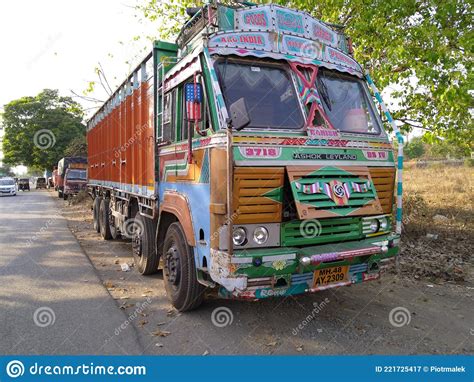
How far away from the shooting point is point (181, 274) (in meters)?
4.49

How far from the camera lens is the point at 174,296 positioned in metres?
4.72

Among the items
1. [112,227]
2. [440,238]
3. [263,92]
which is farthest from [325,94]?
[112,227]

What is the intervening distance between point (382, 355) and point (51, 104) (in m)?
46.8

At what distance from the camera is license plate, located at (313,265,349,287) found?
3882 mm

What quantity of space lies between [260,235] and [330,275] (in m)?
0.88

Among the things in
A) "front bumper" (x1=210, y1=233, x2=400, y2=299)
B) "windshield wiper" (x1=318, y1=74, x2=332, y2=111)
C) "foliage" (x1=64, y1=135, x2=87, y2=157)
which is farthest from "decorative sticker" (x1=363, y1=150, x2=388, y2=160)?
"foliage" (x1=64, y1=135, x2=87, y2=157)

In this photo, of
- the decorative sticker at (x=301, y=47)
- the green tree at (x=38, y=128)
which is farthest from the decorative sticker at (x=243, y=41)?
the green tree at (x=38, y=128)

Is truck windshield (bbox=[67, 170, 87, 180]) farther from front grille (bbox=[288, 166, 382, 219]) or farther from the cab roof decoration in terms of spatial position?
front grille (bbox=[288, 166, 382, 219])

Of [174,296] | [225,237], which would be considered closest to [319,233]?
[225,237]

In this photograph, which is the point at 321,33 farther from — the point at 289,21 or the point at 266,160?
the point at 266,160

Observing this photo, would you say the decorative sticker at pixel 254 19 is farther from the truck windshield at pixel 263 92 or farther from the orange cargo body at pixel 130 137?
the orange cargo body at pixel 130 137

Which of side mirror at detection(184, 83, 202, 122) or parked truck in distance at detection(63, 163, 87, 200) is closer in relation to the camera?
side mirror at detection(184, 83, 202, 122)

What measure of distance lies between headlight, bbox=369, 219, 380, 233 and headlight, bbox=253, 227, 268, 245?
4.43 feet

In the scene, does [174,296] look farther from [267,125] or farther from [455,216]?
[455,216]
